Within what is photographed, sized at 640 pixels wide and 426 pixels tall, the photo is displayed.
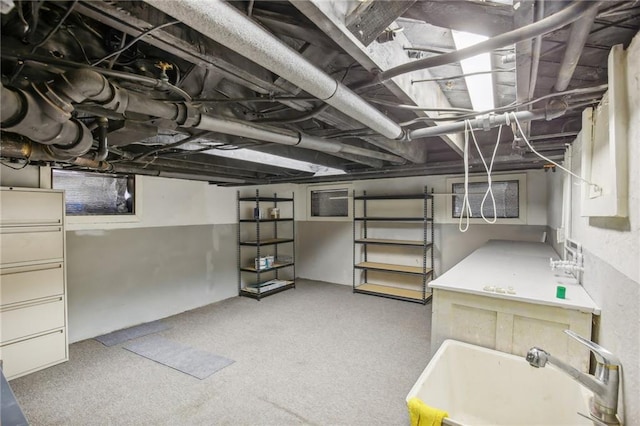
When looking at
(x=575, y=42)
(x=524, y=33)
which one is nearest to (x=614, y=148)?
(x=575, y=42)

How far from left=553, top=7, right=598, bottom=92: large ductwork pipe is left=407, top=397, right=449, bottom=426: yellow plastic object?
126 cm

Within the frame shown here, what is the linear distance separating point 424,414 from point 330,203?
4758mm

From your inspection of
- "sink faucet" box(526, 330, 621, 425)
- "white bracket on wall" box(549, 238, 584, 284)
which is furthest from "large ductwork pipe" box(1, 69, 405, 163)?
"white bracket on wall" box(549, 238, 584, 284)

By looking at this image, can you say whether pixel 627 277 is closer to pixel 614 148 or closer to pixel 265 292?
pixel 614 148

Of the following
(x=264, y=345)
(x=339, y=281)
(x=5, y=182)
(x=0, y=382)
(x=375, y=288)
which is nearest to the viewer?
(x=0, y=382)

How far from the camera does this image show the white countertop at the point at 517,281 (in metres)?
1.49

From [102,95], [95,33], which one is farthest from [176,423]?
[95,33]

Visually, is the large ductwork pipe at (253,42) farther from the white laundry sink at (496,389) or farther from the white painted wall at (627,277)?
the white laundry sink at (496,389)

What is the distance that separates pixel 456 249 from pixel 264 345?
3145 mm

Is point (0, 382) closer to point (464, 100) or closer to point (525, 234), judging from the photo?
point (464, 100)

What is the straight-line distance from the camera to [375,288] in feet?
16.1

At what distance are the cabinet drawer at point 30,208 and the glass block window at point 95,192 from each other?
52cm

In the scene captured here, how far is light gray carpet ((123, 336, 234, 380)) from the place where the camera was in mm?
2602

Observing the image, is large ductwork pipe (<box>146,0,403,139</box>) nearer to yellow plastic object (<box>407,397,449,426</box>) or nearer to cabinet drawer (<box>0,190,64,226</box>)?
yellow plastic object (<box>407,397,449,426</box>)
